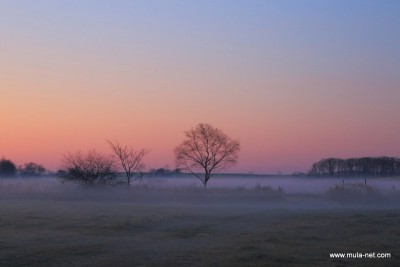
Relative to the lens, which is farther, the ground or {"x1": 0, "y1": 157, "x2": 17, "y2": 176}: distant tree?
{"x1": 0, "y1": 157, "x2": 17, "y2": 176}: distant tree

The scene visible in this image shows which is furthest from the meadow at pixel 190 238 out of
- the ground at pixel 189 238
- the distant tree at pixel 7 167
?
the distant tree at pixel 7 167

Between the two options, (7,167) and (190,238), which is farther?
(7,167)

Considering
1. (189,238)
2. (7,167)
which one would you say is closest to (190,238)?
(189,238)

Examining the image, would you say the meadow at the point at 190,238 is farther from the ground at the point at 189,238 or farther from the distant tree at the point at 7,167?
the distant tree at the point at 7,167

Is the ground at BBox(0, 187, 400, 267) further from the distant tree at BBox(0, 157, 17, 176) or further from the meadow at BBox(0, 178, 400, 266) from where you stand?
the distant tree at BBox(0, 157, 17, 176)

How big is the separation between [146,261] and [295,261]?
468 cm

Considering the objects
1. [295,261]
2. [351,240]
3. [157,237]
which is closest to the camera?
[295,261]

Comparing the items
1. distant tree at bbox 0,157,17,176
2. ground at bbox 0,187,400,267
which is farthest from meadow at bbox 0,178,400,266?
distant tree at bbox 0,157,17,176

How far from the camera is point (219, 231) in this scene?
2786cm

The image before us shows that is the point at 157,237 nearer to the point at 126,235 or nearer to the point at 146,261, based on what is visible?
the point at 126,235

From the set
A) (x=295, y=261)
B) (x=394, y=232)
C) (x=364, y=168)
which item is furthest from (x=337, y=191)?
(x=364, y=168)

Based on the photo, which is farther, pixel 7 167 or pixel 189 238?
pixel 7 167

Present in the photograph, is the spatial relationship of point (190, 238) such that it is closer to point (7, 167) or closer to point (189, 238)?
point (189, 238)

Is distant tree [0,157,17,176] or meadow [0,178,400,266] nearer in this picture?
meadow [0,178,400,266]
